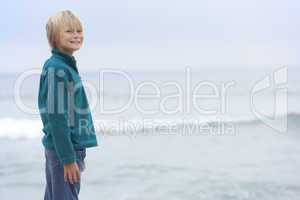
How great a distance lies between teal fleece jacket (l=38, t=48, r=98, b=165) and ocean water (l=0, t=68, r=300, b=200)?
94 centimetres

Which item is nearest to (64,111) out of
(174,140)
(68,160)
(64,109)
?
(64,109)

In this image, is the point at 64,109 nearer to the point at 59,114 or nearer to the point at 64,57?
the point at 59,114

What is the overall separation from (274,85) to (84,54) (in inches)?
72.3

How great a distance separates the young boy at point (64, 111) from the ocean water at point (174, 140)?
909mm

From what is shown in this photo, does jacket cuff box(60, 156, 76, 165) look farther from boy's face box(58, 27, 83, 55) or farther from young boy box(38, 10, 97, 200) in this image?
boy's face box(58, 27, 83, 55)

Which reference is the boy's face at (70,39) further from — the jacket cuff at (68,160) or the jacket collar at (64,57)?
Result: the jacket cuff at (68,160)

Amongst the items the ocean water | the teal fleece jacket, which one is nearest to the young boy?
the teal fleece jacket

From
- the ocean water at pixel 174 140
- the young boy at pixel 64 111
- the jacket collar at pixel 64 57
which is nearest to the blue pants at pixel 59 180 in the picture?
the young boy at pixel 64 111

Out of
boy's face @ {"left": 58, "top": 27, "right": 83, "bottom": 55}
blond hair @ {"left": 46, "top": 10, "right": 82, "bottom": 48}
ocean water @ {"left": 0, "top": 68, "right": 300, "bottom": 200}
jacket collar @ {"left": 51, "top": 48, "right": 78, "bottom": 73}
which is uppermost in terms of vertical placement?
blond hair @ {"left": 46, "top": 10, "right": 82, "bottom": 48}

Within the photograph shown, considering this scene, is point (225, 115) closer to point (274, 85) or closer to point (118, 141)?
point (274, 85)

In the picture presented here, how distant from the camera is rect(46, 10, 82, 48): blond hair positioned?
43.5 inches

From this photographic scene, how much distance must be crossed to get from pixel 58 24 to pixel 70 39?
0.15 ft

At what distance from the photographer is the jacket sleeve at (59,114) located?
1050mm

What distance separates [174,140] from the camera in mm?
3201
